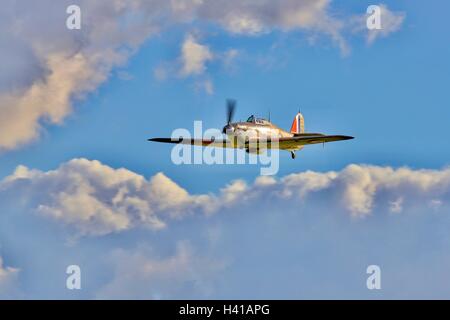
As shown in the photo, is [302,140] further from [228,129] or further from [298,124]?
[298,124]

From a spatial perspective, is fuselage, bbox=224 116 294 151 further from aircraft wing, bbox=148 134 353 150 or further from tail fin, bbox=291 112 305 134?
tail fin, bbox=291 112 305 134

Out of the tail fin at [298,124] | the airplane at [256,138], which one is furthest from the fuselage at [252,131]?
the tail fin at [298,124]

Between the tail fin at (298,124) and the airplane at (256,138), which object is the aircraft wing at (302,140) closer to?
the airplane at (256,138)

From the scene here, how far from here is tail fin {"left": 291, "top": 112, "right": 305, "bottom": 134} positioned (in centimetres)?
12494

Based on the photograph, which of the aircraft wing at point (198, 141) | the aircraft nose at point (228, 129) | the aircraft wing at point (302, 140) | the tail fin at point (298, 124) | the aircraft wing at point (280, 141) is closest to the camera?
the aircraft wing at point (302, 140)

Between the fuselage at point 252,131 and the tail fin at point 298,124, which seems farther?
the tail fin at point 298,124

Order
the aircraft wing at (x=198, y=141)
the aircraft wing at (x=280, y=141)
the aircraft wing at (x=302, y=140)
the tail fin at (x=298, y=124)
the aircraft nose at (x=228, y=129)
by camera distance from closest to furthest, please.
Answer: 1. the aircraft wing at (x=302, y=140)
2. the aircraft wing at (x=280, y=141)
3. the aircraft nose at (x=228, y=129)
4. the aircraft wing at (x=198, y=141)
5. the tail fin at (x=298, y=124)

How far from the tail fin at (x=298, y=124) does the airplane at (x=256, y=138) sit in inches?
751

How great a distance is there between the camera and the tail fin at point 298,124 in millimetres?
124938

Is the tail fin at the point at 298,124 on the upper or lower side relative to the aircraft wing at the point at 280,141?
upper
